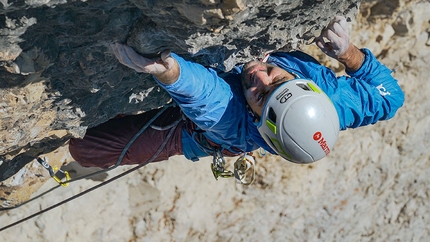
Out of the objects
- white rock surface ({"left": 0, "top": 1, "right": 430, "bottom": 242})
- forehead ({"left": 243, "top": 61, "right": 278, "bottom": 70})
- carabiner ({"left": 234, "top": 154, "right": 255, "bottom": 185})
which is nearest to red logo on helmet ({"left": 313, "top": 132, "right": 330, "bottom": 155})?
forehead ({"left": 243, "top": 61, "right": 278, "bottom": 70})

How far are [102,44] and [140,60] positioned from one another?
8.5 inches

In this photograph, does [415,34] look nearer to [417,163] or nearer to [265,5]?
[417,163]

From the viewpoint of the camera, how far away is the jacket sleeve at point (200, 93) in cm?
284

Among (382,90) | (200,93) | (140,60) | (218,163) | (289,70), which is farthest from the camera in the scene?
(218,163)

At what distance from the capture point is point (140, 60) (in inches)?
103

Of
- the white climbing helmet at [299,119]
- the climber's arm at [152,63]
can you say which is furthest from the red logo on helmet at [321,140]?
the climber's arm at [152,63]

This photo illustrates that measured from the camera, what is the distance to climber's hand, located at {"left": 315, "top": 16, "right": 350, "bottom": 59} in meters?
3.29

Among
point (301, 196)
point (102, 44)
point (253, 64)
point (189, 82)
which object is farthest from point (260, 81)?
point (301, 196)

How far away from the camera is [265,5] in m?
2.50

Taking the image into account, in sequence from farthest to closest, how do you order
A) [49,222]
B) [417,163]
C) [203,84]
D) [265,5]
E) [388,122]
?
[417,163]
[388,122]
[49,222]
[203,84]
[265,5]

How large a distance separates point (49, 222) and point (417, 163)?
5218 millimetres

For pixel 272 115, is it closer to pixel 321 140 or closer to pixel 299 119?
pixel 299 119

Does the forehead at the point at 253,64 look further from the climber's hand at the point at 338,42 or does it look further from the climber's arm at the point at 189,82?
the climber's hand at the point at 338,42

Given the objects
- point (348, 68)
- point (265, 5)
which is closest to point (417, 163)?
point (348, 68)
